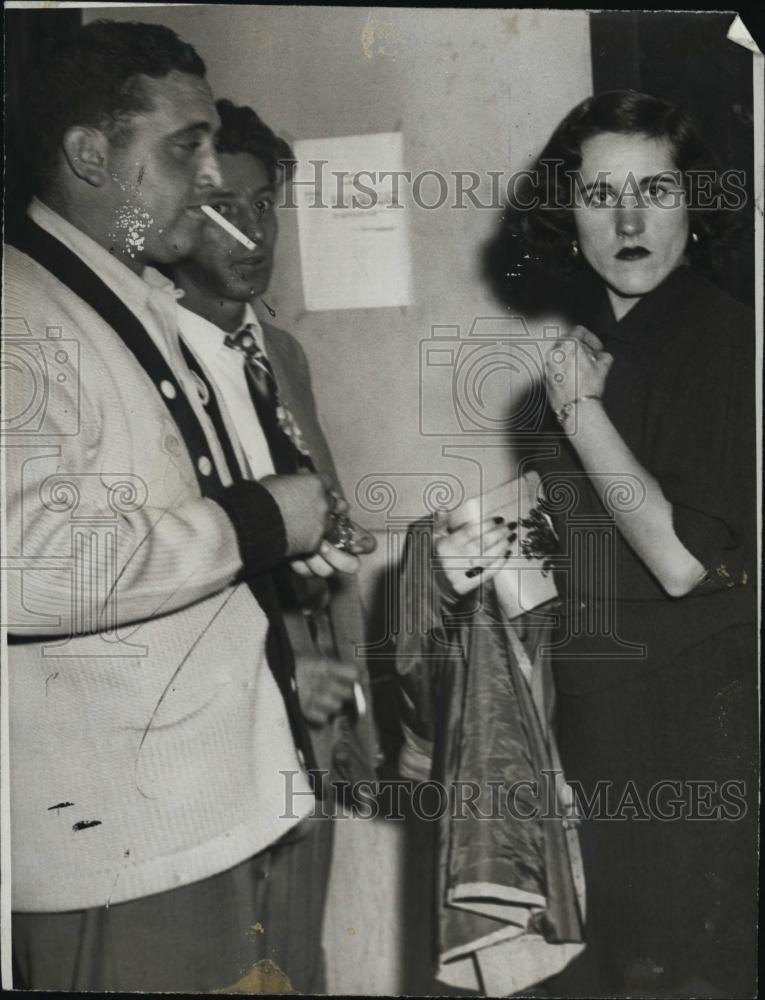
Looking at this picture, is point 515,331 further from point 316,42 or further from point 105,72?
point 105,72

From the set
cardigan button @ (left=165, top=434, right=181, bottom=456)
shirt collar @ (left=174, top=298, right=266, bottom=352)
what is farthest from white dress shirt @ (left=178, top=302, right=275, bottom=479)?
cardigan button @ (left=165, top=434, right=181, bottom=456)

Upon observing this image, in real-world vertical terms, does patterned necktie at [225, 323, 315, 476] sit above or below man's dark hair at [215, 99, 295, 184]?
below

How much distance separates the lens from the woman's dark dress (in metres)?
2.64

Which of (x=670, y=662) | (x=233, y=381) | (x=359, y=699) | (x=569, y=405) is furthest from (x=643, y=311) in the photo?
(x=359, y=699)

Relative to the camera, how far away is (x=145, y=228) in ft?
8.57

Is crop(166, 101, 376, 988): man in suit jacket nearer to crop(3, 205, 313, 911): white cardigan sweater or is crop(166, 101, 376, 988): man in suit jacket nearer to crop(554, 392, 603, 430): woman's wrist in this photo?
crop(3, 205, 313, 911): white cardigan sweater

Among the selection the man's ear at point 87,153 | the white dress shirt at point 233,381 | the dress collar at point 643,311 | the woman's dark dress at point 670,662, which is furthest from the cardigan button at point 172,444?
the dress collar at point 643,311

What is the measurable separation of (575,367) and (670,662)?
0.59 m

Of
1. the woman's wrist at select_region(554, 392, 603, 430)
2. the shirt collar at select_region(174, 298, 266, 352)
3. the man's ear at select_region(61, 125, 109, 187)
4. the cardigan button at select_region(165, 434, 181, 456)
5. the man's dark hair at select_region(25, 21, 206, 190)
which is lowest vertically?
the cardigan button at select_region(165, 434, 181, 456)

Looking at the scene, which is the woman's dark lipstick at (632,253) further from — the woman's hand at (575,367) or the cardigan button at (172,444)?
the cardigan button at (172,444)

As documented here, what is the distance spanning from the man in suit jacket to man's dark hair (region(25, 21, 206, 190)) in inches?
5.8

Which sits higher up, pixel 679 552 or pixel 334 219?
pixel 334 219

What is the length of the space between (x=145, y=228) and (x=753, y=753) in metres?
1.53

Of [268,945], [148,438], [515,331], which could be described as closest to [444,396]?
[515,331]
